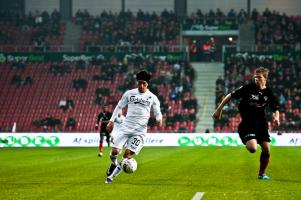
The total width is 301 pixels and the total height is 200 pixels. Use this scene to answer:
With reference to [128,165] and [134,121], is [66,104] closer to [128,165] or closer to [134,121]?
[134,121]

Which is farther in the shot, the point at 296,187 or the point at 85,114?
the point at 85,114

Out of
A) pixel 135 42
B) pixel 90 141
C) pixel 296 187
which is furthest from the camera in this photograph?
pixel 135 42

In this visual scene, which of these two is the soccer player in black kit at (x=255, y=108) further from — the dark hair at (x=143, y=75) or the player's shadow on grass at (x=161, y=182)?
the dark hair at (x=143, y=75)

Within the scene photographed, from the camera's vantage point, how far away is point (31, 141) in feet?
143

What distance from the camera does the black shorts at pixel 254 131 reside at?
53.3 ft

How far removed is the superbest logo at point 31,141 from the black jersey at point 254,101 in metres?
28.5

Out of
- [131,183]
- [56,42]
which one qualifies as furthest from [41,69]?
[131,183]

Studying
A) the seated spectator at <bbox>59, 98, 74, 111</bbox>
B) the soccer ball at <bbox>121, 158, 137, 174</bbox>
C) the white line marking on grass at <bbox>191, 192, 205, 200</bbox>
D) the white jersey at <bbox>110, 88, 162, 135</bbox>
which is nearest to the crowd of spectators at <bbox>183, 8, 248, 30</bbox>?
the seated spectator at <bbox>59, 98, 74, 111</bbox>

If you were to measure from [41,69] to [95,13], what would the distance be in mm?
10585

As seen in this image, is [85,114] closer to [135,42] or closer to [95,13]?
[135,42]

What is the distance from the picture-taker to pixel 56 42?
6131 cm

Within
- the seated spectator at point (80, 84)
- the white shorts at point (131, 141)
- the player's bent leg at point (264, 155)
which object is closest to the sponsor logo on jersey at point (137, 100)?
the white shorts at point (131, 141)

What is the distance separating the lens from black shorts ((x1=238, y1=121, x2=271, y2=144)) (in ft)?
53.3

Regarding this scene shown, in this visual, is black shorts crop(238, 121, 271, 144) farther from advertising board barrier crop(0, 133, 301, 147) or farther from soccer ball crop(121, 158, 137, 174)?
advertising board barrier crop(0, 133, 301, 147)
